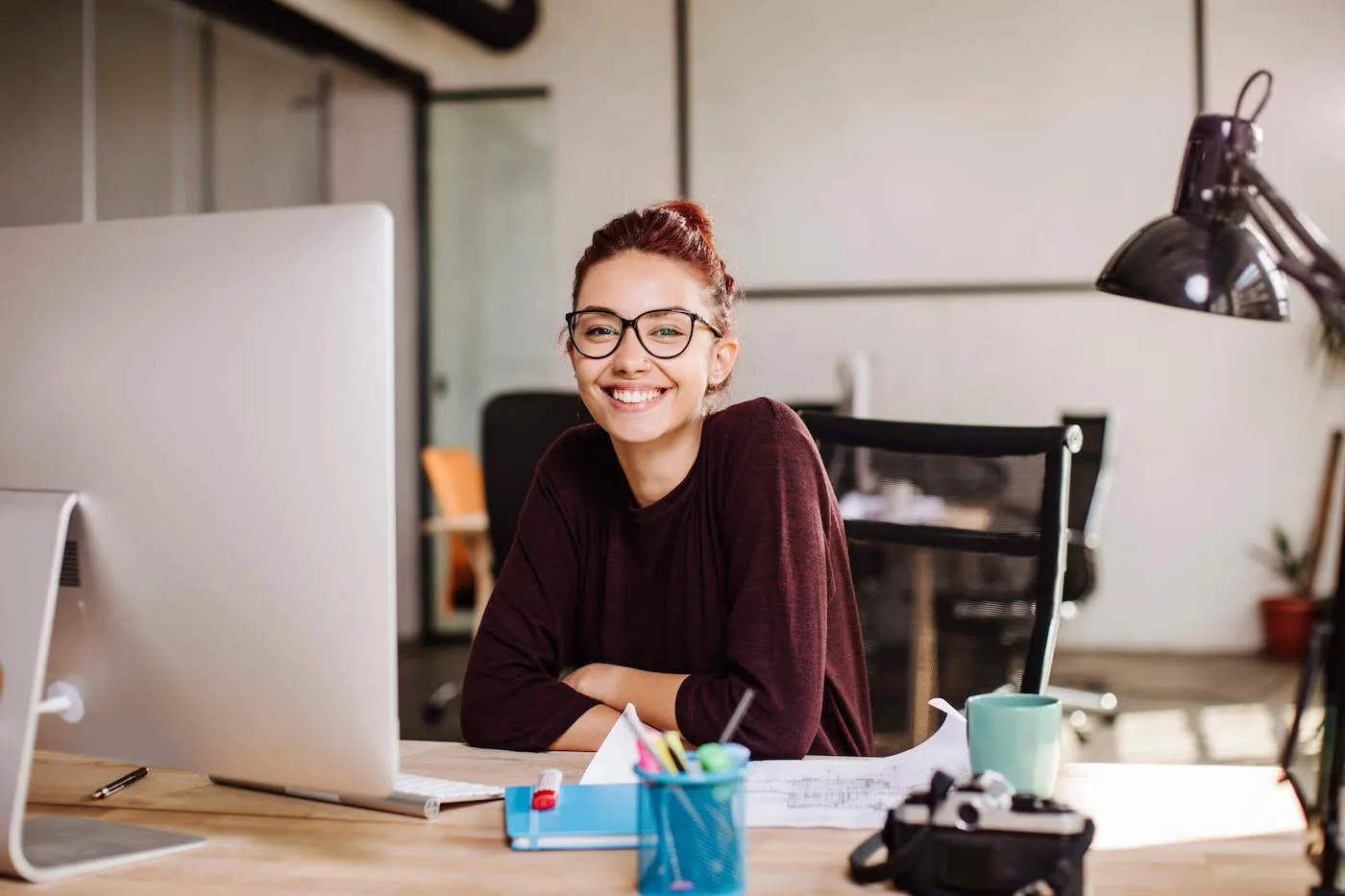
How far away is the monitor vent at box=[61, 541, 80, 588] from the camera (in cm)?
103

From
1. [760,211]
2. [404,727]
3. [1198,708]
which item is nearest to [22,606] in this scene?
[404,727]

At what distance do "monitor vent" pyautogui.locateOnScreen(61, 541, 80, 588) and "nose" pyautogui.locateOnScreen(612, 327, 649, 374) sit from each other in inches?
26.9

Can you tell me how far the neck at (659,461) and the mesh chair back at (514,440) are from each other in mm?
1230

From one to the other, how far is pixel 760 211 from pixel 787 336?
60cm

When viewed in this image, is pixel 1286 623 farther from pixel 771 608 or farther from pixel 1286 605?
pixel 771 608

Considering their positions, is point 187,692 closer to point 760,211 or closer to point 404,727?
point 404,727

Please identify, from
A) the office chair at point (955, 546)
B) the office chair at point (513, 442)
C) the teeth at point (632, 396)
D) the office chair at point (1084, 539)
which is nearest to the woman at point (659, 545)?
the teeth at point (632, 396)

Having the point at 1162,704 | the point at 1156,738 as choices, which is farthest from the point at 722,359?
the point at 1162,704

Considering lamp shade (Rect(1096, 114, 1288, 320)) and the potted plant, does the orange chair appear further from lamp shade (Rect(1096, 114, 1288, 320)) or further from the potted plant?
the potted plant

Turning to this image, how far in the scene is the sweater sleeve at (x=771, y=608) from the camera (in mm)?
1365

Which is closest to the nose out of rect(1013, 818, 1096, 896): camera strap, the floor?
rect(1013, 818, 1096, 896): camera strap

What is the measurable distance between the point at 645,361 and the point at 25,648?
768 millimetres

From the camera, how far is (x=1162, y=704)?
4.62m

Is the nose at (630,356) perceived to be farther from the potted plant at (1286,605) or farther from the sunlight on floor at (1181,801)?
the potted plant at (1286,605)
